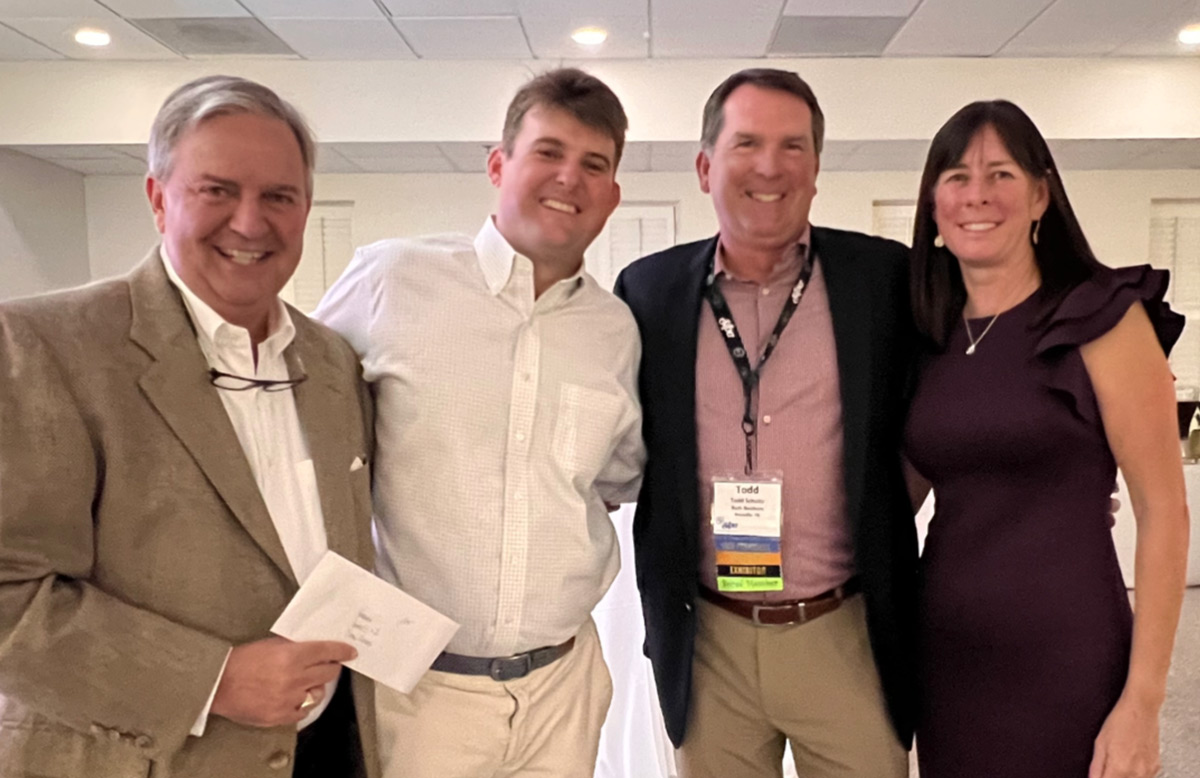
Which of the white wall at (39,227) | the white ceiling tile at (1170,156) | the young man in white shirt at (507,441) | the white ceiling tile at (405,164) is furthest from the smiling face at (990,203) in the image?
the white wall at (39,227)

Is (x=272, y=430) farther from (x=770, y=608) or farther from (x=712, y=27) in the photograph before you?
(x=712, y=27)

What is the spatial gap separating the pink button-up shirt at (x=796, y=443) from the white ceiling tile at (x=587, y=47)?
3.80m

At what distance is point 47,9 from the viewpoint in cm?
492

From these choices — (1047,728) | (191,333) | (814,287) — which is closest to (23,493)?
(191,333)

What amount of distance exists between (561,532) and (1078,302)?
40.4 inches

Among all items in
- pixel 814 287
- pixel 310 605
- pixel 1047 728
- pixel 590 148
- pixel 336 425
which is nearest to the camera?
pixel 310 605

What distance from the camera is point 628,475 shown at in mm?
1933

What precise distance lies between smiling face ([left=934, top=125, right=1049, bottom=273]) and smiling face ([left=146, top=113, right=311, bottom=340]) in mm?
1234

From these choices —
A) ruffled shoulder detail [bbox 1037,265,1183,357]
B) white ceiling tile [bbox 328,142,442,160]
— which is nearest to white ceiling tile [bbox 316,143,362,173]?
white ceiling tile [bbox 328,142,442,160]

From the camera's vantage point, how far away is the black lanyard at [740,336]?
1803 millimetres

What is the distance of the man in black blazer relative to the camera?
1.75m

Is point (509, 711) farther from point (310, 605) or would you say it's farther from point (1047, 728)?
point (1047, 728)

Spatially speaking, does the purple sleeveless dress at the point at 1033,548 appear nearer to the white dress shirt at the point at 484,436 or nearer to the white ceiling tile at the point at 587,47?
the white dress shirt at the point at 484,436

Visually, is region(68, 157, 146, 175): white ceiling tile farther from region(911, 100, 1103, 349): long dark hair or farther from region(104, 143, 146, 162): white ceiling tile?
region(911, 100, 1103, 349): long dark hair
